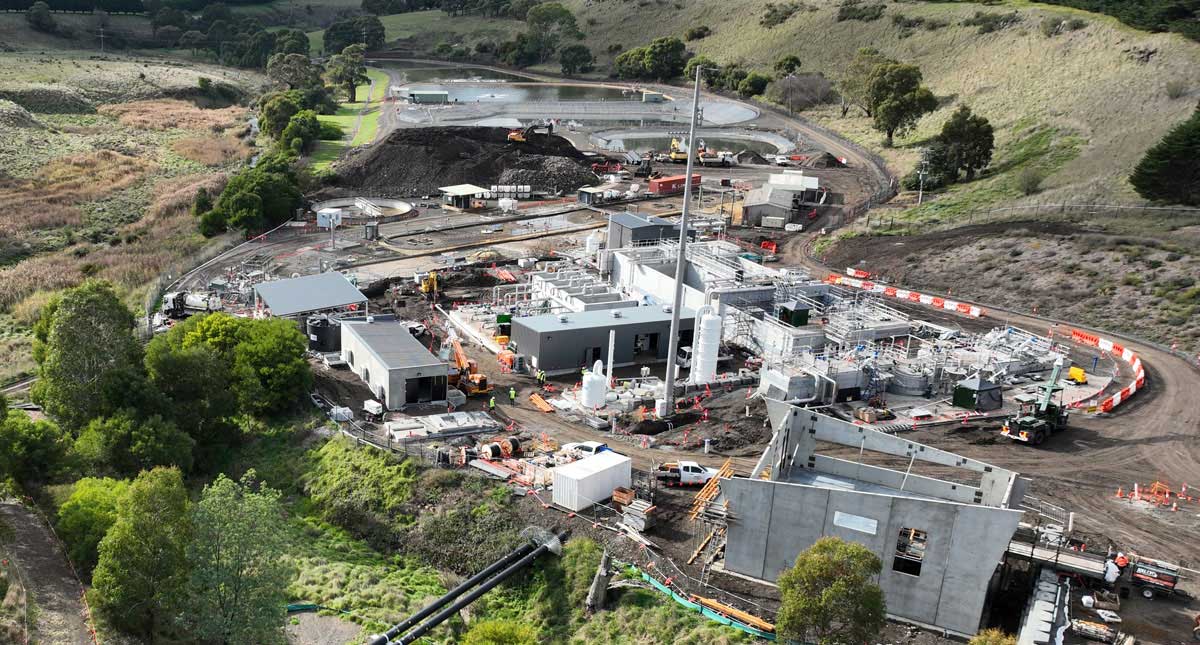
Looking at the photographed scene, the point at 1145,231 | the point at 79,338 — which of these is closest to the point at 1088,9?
the point at 1145,231

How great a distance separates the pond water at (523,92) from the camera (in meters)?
138

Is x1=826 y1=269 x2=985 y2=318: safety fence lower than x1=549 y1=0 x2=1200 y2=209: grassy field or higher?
lower

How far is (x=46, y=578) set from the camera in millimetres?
28188

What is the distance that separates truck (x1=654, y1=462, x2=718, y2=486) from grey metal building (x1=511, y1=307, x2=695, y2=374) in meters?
11.8

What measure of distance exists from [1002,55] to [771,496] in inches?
3743

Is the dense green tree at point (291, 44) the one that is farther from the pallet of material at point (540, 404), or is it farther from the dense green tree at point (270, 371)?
the pallet of material at point (540, 404)

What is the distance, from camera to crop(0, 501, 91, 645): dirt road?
25.8 metres

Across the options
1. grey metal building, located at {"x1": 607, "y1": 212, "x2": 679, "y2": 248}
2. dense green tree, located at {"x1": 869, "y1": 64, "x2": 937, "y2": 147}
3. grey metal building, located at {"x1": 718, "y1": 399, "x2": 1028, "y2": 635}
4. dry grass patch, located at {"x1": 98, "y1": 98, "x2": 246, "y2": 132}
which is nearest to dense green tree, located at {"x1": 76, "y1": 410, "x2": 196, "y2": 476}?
grey metal building, located at {"x1": 718, "y1": 399, "x2": 1028, "y2": 635}

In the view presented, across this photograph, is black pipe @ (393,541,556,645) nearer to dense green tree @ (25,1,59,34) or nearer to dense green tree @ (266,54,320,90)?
dense green tree @ (266,54,320,90)

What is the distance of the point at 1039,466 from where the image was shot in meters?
35.0

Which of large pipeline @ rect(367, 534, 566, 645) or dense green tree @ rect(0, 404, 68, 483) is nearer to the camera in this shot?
large pipeline @ rect(367, 534, 566, 645)

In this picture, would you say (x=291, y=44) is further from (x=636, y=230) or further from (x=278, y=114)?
(x=636, y=230)

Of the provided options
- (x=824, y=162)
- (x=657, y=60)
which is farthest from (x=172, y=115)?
(x=824, y=162)

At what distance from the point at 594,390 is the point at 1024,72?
259 ft
